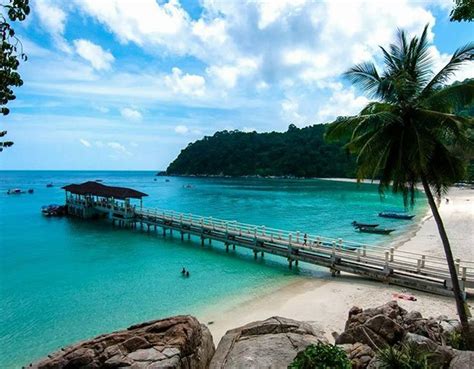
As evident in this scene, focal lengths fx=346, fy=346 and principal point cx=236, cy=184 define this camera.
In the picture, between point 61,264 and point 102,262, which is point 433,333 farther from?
point 61,264

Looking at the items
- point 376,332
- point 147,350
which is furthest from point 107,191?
point 376,332

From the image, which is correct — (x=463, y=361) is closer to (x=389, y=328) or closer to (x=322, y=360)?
(x=389, y=328)

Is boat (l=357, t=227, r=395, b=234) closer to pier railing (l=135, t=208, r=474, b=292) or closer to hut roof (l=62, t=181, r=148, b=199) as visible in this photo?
pier railing (l=135, t=208, r=474, b=292)

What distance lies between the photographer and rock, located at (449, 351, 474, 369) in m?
6.68

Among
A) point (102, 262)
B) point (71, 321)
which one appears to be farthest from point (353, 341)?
point (102, 262)

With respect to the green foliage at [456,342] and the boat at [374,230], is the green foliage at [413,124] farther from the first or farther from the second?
the boat at [374,230]

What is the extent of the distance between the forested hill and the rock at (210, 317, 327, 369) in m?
125

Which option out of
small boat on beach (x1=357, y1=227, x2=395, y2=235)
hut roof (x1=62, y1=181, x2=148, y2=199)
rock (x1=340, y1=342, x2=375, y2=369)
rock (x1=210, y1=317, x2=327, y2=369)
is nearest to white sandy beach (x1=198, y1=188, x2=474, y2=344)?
rock (x1=210, y1=317, x2=327, y2=369)

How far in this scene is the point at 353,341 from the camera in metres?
8.94

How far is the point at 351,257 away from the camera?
63.4ft

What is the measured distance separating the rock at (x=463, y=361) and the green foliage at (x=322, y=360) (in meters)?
2.12

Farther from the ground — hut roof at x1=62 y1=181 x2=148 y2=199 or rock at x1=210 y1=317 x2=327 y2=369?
hut roof at x1=62 y1=181 x2=148 y2=199

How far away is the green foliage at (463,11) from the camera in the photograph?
6.88 metres

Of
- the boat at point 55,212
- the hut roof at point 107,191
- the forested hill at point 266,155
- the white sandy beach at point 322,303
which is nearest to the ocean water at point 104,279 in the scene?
the white sandy beach at point 322,303
